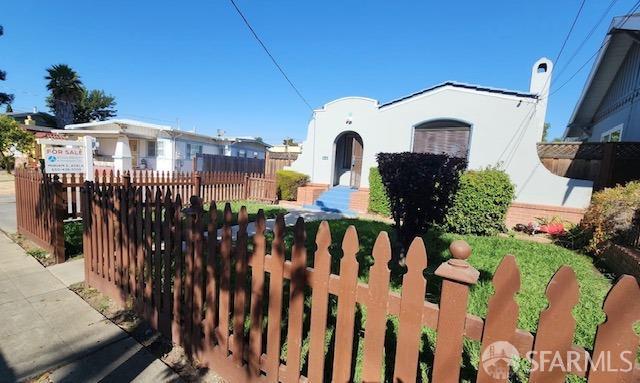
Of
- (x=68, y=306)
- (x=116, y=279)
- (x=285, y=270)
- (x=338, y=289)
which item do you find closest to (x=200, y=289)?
(x=285, y=270)

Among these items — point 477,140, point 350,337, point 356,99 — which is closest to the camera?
point 350,337

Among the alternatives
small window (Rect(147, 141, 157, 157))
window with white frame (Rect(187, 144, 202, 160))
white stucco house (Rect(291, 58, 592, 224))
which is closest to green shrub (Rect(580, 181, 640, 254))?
white stucco house (Rect(291, 58, 592, 224))

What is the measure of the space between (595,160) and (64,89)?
1606 inches

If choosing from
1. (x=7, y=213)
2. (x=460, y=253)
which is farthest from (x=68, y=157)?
(x=460, y=253)

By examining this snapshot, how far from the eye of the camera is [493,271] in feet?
14.5

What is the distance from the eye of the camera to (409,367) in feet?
5.31

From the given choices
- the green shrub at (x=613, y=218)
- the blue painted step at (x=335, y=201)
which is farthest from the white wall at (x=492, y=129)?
the green shrub at (x=613, y=218)

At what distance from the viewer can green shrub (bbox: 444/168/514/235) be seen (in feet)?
23.4

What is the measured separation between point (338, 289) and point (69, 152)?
7.90 metres

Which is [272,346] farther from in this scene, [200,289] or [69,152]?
[69,152]

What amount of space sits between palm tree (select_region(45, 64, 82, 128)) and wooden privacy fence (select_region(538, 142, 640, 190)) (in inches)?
1554

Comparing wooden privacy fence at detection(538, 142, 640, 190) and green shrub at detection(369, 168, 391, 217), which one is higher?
wooden privacy fence at detection(538, 142, 640, 190)

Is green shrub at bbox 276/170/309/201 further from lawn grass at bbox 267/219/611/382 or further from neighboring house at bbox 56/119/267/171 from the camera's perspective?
neighboring house at bbox 56/119/267/171

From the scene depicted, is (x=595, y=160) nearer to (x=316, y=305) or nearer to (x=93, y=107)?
(x=316, y=305)
